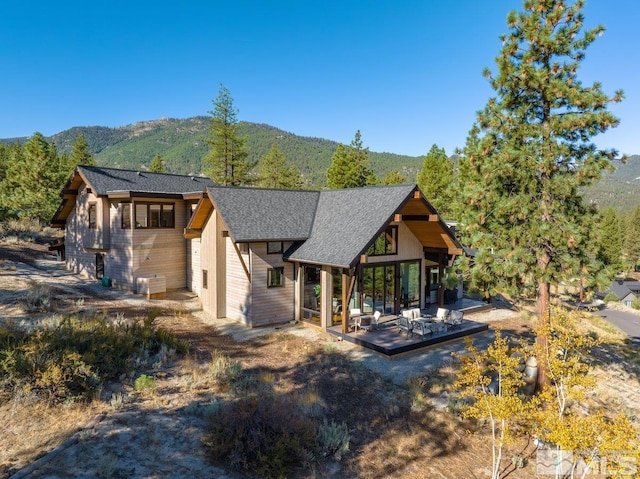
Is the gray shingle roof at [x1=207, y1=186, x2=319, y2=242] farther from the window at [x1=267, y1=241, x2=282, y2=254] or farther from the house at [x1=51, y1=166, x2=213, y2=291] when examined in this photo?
the house at [x1=51, y1=166, x2=213, y2=291]

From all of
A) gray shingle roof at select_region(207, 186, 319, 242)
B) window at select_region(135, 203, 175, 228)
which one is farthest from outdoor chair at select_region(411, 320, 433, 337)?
window at select_region(135, 203, 175, 228)

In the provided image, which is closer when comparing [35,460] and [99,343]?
[35,460]

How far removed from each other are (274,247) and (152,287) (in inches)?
329

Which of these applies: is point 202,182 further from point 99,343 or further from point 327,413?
point 327,413

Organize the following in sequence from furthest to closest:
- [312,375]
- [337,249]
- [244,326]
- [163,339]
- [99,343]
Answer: [244,326]
[337,249]
[163,339]
[312,375]
[99,343]

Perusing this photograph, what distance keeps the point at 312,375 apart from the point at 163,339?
537cm

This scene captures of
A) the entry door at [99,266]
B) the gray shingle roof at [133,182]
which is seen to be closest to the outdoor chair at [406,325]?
the gray shingle roof at [133,182]

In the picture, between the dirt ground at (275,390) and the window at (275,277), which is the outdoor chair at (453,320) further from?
the window at (275,277)

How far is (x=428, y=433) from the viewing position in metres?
9.77

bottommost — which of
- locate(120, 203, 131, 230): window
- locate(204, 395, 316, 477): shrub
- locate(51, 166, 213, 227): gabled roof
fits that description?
locate(204, 395, 316, 477): shrub

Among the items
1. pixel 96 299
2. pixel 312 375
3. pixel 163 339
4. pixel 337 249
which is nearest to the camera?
pixel 312 375

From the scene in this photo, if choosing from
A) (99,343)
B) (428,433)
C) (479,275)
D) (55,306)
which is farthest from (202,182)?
(428,433)

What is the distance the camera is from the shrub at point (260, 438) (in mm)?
7711

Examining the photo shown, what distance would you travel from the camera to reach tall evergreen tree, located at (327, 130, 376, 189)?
50.1m
